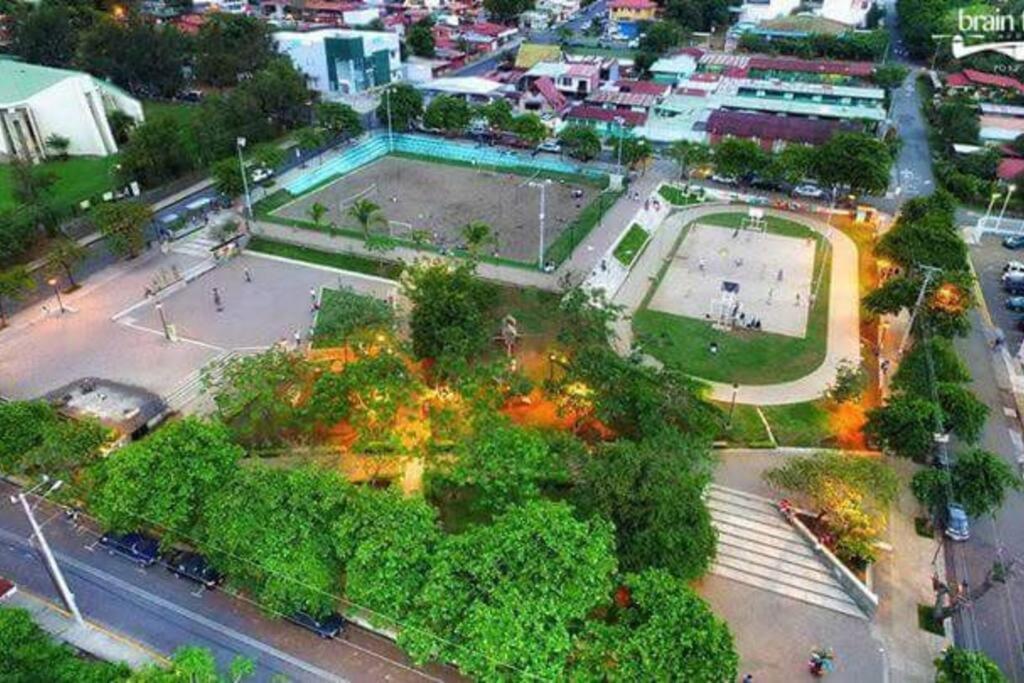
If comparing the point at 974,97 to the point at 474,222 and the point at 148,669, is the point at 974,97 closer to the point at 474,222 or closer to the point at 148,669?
the point at 474,222

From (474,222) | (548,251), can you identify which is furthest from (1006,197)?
(474,222)

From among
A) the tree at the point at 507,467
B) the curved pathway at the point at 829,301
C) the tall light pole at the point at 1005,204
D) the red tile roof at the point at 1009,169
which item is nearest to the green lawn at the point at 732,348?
the curved pathway at the point at 829,301

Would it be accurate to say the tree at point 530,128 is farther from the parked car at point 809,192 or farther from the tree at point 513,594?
the tree at point 513,594

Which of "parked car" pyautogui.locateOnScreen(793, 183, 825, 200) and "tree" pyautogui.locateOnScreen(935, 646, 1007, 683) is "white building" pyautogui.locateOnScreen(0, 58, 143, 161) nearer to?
"parked car" pyautogui.locateOnScreen(793, 183, 825, 200)

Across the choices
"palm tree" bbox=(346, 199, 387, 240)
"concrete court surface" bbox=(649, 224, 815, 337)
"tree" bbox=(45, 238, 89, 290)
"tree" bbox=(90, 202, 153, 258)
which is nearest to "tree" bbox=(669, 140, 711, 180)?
"concrete court surface" bbox=(649, 224, 815, 337)

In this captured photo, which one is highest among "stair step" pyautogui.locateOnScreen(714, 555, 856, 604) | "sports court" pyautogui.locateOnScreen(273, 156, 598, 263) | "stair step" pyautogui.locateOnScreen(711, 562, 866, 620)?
"sports court" pyautogui.locateOnScreen(273, 156, 598, 263)

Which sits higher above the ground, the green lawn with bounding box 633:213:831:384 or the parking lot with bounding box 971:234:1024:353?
the green lawn with bounding box 633:213:831:384

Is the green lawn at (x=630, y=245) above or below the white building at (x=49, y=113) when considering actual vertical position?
below
